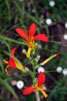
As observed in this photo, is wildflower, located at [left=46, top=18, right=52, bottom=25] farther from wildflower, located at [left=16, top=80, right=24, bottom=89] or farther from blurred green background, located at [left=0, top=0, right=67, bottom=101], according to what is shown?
wildflower, located at [left=16, top=80, right=24, bottom=89]

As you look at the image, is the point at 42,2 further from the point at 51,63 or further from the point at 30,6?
the point at 51,63

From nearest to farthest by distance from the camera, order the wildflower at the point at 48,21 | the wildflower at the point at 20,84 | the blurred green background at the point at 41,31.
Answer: the wildflower at the point at 20,84 → the blurred green background at the point at 41,31 → the wildflower at the point at 48,21

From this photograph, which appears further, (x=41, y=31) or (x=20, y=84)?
(x=41, y=31)

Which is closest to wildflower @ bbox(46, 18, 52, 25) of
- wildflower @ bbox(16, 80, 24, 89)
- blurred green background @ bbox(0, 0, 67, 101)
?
blurred green background @ bbox(0, 0, 67, 101)

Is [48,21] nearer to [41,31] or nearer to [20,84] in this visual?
[41,31]

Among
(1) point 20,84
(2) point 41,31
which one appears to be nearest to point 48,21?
(2) point 41,31

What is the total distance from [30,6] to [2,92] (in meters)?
1.29

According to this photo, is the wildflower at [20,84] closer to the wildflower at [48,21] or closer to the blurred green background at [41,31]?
the blurred green background at [41,31]

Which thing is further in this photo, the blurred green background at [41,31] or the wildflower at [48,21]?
the wildflower at [48,21]

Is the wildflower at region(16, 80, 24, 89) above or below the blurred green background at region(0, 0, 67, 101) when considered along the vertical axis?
below

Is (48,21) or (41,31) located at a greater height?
(48,21)

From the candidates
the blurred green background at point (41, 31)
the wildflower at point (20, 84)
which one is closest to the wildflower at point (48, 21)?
the blurred green background at point (41, 31)

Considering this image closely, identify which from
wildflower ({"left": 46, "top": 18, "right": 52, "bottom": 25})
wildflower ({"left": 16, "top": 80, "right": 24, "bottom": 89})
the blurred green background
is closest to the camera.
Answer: wildflower ({"left": 16, "top": 80, "right": 24, "bottom": 89})

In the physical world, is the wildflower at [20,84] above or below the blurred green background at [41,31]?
below
